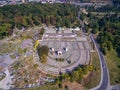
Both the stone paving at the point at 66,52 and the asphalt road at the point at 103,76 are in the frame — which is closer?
the asphalt road at the point at 103,76

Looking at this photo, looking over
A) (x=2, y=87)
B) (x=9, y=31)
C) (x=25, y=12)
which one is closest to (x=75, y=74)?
(x=2, y=87)

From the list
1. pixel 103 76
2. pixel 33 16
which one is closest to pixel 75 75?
pixel 103 76

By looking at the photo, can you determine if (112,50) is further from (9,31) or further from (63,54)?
(9,31)

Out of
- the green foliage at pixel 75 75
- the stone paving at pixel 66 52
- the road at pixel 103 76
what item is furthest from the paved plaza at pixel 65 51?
the road at pixel 103 76

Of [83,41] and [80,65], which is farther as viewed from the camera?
[83,41]

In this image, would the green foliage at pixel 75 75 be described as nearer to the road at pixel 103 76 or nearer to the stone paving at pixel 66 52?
the stone paving at pixel 66 52

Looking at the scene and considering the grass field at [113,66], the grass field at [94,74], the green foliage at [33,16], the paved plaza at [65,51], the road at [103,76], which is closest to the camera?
the road at [103,76]

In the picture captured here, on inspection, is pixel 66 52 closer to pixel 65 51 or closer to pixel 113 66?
pixel 65 51
